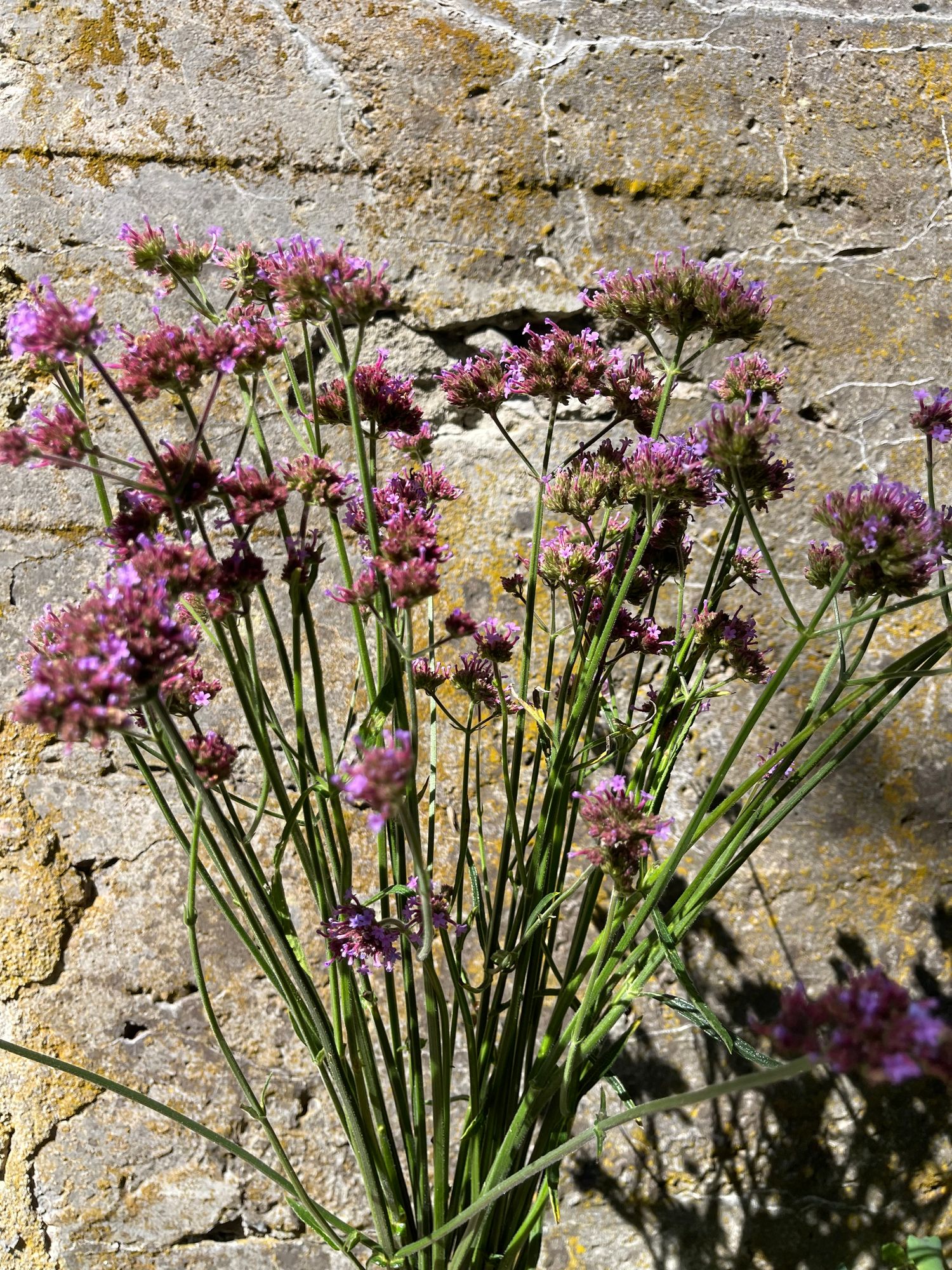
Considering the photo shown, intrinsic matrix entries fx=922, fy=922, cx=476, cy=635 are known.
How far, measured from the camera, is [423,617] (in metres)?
1.16

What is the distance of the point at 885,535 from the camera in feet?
2.03

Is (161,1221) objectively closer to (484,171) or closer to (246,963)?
(246,963)

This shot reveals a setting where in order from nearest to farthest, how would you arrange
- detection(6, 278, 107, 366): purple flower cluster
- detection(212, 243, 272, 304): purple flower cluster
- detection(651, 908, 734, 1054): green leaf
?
detection(6, 278, 107, 366): purple flower cluster < detection(651, 908, 734, 1054): green leaf < detection(212, 243, 272, 304): purple flower cluster

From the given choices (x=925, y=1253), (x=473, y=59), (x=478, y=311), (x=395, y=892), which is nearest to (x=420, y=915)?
(x=395, y=892)

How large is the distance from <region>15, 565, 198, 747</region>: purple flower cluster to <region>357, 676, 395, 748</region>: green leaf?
18 cm

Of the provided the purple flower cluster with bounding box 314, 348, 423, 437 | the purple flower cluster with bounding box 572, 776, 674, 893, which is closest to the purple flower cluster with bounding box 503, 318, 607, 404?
the purple flower cluster with bounding box 314, 348, 423, 437

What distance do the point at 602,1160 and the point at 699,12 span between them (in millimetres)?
1516

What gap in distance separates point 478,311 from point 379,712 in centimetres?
73

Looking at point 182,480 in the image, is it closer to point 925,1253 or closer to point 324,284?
point 324,284

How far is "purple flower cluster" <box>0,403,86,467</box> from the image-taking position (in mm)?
615

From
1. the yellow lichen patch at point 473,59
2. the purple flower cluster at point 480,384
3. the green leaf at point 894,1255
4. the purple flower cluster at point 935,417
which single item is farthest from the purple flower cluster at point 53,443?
the green leaf at point 894,1255

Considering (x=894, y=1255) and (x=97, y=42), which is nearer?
(x=894, y=1255)

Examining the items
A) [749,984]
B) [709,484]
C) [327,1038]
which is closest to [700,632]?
[709,484]

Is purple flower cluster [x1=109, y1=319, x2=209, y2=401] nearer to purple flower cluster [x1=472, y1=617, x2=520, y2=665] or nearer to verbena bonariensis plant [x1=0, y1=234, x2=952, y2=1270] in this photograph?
verbena bonariensis plant [x1=0, y1=234, x2=952, y2=1270]
